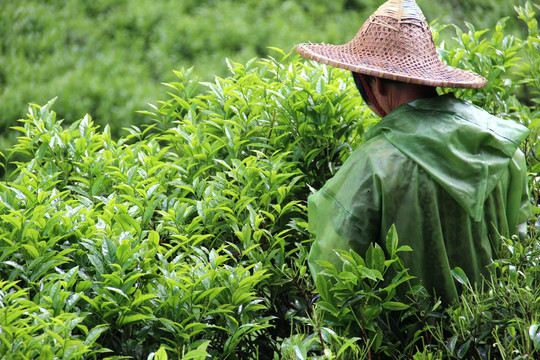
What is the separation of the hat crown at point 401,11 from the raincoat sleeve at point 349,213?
1.64ft

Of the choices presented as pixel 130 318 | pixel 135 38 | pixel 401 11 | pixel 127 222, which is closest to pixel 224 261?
pixel 127 222

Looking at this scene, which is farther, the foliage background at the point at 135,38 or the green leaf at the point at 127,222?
the foliage background at the point at 135,38

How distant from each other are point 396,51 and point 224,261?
0.94 meters

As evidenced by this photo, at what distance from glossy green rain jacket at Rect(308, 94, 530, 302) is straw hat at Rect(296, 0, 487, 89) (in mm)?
106

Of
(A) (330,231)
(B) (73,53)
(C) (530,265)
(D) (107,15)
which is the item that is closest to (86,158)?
(A) (330,231)

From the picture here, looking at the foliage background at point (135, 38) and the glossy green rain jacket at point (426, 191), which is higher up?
the glossy green rain jacket at point (426, 191)

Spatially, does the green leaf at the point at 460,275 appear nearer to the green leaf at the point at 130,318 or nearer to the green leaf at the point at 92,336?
the green leaf at the point at 130,318

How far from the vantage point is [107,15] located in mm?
7707

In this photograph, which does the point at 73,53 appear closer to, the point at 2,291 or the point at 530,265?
the point at 2,291

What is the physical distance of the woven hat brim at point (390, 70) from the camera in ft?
6.72

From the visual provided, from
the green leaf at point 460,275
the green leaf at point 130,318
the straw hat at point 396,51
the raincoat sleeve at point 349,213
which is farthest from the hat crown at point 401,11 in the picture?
the green leaf at point 130,318

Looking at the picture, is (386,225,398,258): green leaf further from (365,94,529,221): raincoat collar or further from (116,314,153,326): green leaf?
(116,314,153,326): green leaf

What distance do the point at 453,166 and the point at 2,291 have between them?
56.0 inches

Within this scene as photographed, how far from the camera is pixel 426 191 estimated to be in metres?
2.00
